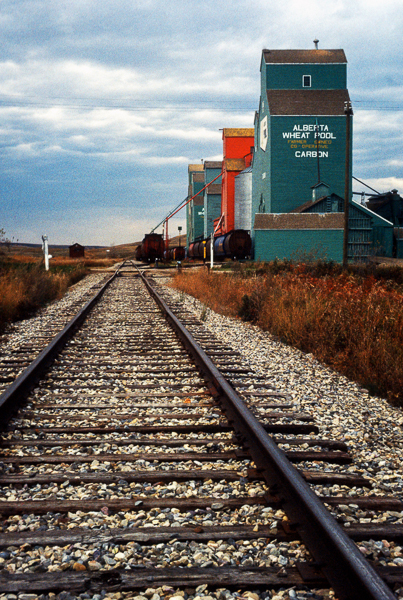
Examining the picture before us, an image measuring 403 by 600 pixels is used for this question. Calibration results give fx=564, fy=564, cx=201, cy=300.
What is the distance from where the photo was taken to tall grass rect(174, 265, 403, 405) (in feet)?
21.6

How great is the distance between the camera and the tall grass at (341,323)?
21.6 ft

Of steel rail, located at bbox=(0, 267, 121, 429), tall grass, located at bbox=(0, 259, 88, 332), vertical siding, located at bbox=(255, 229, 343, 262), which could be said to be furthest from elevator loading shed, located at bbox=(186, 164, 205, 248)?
steel rail, located at bbox=(0, 267, 121, 429)

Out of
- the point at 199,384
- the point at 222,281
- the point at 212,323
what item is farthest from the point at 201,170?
the point at 199,384

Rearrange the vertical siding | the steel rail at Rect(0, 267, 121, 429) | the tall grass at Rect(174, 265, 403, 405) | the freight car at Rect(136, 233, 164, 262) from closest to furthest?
1. the steel rail at Rect(0, 267, 121, 429)
2. the tall grass at Rect(174, 265, 403, 405)
3. the vertical siding
4. the freight car at Rect(136, 233, 164, 262)

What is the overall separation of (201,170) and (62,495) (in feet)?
254

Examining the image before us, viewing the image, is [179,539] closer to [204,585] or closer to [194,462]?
[204,585]

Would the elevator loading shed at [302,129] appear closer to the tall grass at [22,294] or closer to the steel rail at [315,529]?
the tall grass at [22,294]

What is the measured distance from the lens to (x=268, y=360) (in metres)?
7.85

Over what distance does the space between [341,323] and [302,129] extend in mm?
34786

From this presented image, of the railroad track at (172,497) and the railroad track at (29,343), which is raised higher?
the railroad track at (29,343)

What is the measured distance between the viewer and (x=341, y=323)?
8273 millimetres

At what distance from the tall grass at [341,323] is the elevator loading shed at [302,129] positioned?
91.2 ft

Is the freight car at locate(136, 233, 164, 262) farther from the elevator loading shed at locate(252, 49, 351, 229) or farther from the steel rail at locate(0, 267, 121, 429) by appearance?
the steel rail at locate(0, 267, 121, 429)

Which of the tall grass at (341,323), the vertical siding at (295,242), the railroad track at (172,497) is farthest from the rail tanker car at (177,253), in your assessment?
the railroad track at (172,497)
